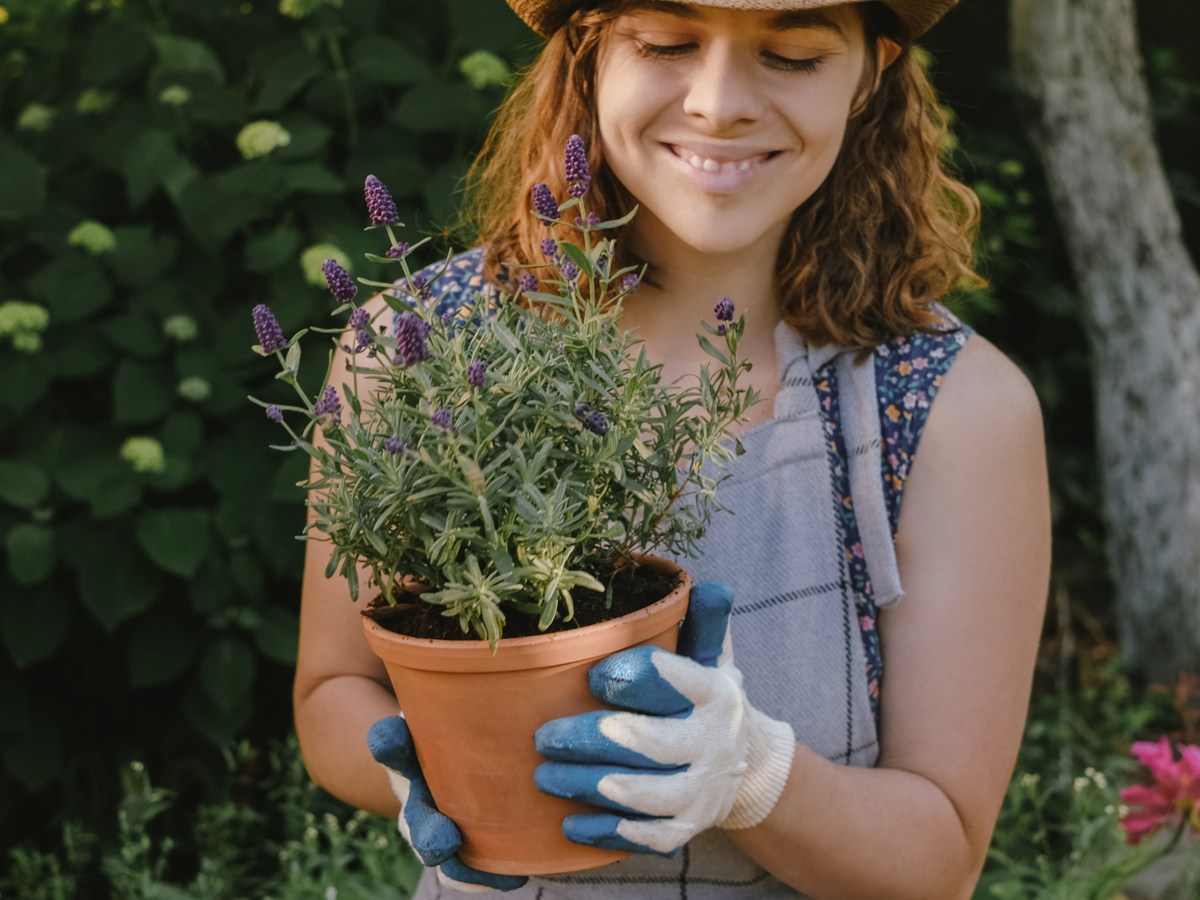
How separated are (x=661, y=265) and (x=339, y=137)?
1107 millimetres

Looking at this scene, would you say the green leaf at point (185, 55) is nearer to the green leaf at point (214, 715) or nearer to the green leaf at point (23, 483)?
the green leaf at point (23, 483)

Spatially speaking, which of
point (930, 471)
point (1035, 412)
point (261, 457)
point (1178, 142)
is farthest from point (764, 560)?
point (1178, 142)

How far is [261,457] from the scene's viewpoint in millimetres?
2451

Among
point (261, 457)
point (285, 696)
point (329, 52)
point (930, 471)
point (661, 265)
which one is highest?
point (329, 52)

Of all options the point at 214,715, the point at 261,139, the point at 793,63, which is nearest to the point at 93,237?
the point at 261,139

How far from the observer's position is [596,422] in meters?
1.09

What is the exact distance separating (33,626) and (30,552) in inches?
6.0

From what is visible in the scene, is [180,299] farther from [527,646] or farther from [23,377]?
[527,646]

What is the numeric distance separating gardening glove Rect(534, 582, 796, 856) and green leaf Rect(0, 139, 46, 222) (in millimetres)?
1667

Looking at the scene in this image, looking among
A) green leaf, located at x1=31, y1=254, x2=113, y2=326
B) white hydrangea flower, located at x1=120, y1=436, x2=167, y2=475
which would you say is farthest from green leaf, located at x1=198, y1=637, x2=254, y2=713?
green leaf, located at x1=31, y1=254, x2=113, y2=326

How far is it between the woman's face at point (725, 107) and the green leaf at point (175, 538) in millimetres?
1198

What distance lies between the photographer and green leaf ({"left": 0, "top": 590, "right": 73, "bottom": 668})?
2391mm

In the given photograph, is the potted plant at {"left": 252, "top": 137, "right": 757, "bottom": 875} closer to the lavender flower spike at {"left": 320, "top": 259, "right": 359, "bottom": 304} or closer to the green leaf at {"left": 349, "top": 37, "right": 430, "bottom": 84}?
the lavender flower spike at {"left": 320, "top": 259, "right": 359, "bottom": 304}

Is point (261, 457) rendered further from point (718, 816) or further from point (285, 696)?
point (718, 816)
